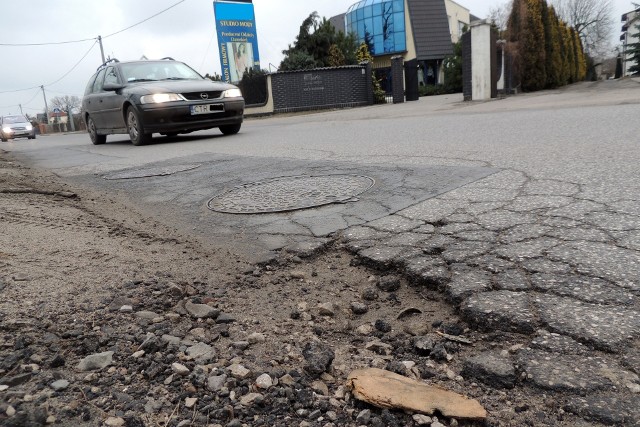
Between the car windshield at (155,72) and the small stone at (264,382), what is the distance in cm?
878

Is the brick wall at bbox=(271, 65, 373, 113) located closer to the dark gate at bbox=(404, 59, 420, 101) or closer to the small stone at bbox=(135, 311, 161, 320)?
the dark gate at bbox=(404, 59, 420, 101)

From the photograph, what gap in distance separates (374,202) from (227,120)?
6551 millimetres

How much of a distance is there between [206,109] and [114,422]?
7974 mm

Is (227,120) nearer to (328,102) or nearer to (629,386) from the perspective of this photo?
(629,386)

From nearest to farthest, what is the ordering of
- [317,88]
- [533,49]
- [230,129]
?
[230,129], [533,49], [317,88]

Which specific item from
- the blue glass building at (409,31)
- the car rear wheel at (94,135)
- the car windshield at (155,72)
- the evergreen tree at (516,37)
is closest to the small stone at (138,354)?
the car windshield at (155,72)

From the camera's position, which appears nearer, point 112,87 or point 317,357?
point 317,357

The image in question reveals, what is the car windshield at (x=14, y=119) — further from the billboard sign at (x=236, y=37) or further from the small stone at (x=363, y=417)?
the small stone at (x=363, y=417)

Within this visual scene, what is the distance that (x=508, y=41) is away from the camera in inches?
846

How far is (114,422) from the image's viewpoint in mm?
1185

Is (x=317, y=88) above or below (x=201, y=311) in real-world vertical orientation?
above

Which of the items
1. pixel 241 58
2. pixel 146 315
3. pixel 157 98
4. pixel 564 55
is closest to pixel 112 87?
pixel 157 98

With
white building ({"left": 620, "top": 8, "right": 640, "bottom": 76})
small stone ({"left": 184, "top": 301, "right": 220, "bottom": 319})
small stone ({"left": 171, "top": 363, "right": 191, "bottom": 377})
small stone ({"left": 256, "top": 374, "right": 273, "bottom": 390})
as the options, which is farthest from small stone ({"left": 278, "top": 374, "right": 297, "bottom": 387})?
white building ({"left": 620, "top": 8, "right": 640, "bottom": 76})

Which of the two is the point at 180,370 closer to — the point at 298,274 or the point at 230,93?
the point at 298,274
